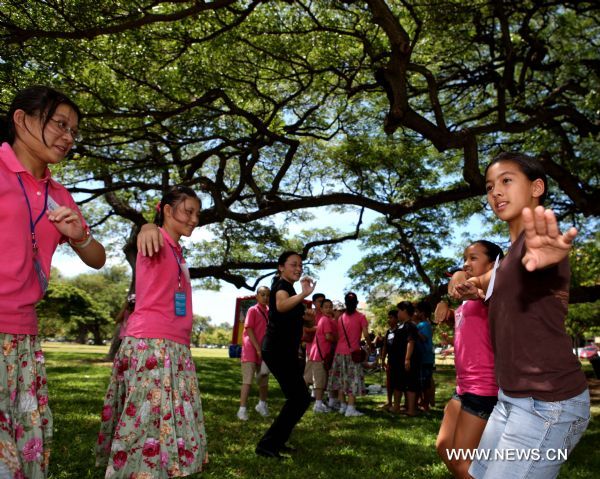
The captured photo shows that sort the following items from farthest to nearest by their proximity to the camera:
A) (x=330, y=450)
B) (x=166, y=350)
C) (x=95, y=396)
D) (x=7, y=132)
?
(x=95, y=396), (x=330, y=450), (x=166, y=350), (x=7, y=132)

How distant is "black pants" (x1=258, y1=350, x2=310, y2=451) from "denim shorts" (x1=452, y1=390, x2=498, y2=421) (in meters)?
2.01

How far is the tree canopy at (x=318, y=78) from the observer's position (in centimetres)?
723

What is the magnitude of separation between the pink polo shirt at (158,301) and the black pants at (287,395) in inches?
75.5

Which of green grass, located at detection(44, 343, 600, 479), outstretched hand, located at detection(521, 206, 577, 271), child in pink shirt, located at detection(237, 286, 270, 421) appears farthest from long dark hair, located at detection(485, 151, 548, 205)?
child in pink shirt, located at detection(237, 286, 270, 421)

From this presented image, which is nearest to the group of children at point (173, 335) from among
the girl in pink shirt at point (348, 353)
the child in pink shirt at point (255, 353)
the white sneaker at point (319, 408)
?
the child in pink shirt at point (255, 353)

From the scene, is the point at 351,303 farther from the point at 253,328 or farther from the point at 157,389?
the point at 157,389

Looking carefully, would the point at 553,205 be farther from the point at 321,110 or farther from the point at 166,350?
the point at 166,350

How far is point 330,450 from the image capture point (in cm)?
559

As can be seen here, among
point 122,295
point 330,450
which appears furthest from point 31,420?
point 122,295

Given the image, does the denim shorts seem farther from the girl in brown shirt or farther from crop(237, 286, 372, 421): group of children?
crop(237, 286, 372, 421): group of children

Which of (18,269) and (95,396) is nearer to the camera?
(18,269)

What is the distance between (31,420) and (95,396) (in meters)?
7.12

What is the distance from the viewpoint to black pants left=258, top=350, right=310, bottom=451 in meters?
5.11

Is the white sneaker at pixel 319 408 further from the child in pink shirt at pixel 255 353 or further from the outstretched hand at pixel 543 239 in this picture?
the outstretched hand at pixel 543 239
